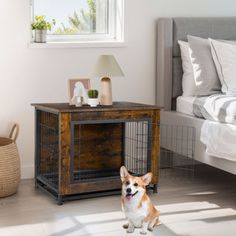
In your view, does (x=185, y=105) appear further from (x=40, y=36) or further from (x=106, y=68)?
(x=40, y=36)

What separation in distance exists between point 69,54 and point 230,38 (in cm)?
128

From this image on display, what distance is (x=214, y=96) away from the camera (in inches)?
148

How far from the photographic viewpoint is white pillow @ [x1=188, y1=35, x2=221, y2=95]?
157 inches

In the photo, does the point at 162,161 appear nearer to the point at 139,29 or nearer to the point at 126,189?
the point at 139,29

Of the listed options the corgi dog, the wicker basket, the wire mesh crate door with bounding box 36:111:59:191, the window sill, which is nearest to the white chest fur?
the corgi dog

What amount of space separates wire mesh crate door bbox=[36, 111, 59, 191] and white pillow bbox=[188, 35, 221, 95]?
42.4 inches

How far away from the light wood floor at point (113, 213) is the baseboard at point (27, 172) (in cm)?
8

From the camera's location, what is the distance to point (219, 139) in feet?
11.3

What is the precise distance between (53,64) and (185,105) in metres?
0.99

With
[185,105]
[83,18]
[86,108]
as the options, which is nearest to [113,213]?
[86,108]

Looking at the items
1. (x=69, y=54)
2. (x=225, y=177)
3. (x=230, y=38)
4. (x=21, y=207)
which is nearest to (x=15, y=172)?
(x=21, y=207)

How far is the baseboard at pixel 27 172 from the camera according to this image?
4016 millimetres

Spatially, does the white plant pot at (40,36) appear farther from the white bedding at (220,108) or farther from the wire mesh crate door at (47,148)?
the white bedding at (220,108)

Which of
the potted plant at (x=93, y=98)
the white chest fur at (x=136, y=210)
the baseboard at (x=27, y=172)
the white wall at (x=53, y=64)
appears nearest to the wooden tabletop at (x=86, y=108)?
the potted plant at (x=93, y=98)
